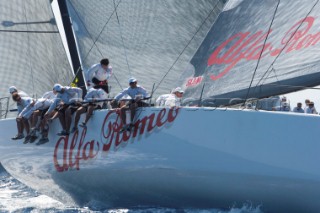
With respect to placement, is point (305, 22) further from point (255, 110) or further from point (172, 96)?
point (172, 96)

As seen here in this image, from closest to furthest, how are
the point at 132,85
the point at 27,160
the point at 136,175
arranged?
the point at 136,175
the point at 132,85
the point at 27,160

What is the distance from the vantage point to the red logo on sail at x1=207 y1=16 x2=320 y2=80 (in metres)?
7.31

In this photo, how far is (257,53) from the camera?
764cm

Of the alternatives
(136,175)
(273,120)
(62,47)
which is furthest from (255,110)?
(62,47)

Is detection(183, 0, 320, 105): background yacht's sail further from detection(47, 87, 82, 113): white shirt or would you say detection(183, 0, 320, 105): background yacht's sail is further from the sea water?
detection(47, 87, 82, 113): white shirt

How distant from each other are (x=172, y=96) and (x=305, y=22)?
158cm

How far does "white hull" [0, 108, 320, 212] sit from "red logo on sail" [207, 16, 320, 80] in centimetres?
76

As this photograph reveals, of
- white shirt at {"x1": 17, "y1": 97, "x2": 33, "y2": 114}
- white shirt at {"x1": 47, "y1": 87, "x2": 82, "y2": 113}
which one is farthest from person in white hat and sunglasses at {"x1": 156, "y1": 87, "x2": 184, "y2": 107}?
white shirt at {"x1": 17, "y1": 97, "x2": 33, "y2": 114}

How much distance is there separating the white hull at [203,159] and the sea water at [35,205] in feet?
0.25

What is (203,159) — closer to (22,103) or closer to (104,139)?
(104,139)

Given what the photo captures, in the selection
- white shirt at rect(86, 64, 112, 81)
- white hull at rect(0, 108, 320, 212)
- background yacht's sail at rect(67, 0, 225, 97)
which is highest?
background yacht's sail at rect(67, 0, 225, 97)

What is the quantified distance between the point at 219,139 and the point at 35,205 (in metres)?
3.92

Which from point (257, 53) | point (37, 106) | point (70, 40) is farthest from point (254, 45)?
point (70, 40)

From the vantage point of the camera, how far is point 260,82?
739cm
